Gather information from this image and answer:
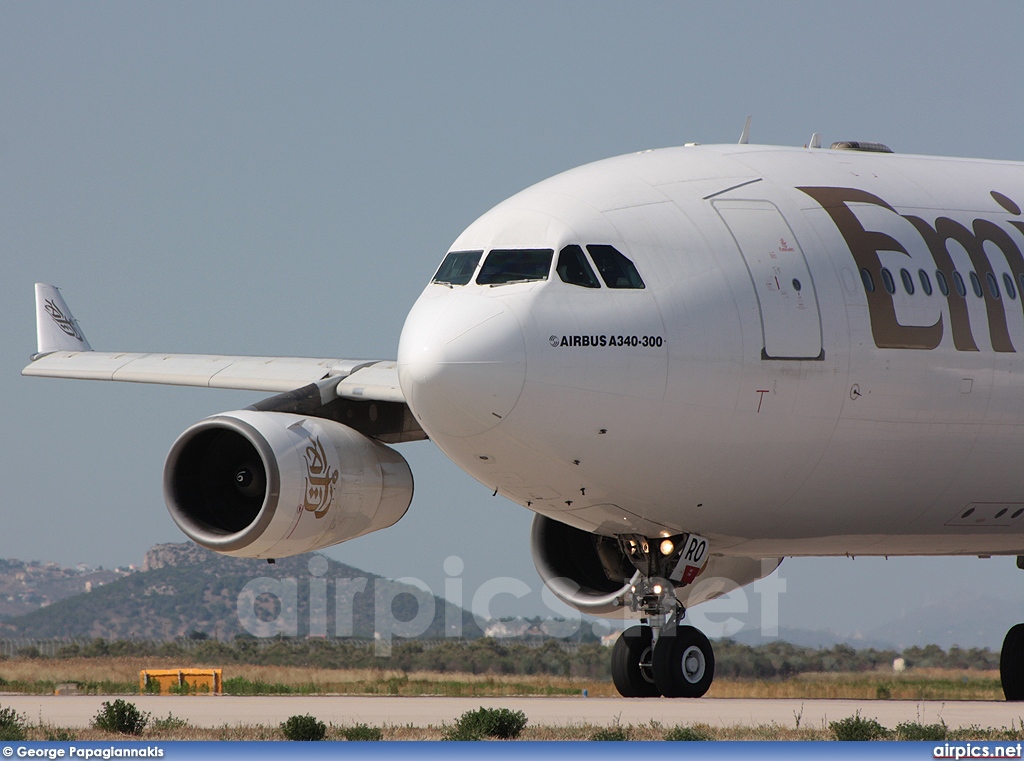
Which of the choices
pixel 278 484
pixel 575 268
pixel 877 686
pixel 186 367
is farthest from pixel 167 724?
pixel 877 686

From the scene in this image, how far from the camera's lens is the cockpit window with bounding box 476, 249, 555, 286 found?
13.9 meters

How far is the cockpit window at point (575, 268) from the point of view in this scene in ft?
45.3

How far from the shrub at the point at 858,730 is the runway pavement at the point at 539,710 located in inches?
39.7

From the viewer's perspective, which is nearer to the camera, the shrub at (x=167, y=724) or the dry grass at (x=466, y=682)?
the shrub at (x=167, y=724)

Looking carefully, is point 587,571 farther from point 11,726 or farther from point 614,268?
point 11,726

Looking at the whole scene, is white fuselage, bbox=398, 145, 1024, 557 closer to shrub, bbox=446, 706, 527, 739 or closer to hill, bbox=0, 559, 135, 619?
shrub, bbox=446, 706, 527, 739

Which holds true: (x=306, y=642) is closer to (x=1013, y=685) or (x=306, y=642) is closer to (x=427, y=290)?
(x=1013, y=685)

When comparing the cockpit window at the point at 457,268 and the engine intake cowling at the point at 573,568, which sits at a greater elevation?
the cockpit window at the point at 457,268

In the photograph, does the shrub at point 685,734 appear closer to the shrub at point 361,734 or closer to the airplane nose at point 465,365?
the shrub at point 361,734

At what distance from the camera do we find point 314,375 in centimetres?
1903

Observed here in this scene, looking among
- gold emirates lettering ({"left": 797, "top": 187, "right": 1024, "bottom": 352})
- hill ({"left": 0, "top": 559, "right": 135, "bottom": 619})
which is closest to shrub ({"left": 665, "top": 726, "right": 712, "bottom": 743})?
gold emirates lettering ({"left": 797, "top": 187, "right": 1024, "bottom": 352})

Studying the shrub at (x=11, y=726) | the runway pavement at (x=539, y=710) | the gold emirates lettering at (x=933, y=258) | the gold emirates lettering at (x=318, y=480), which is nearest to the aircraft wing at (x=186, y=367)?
the gold emirates lettering at (x=318, y=480)

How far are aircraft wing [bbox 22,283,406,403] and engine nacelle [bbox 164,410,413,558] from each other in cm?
74

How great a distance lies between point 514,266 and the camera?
14047 mm
